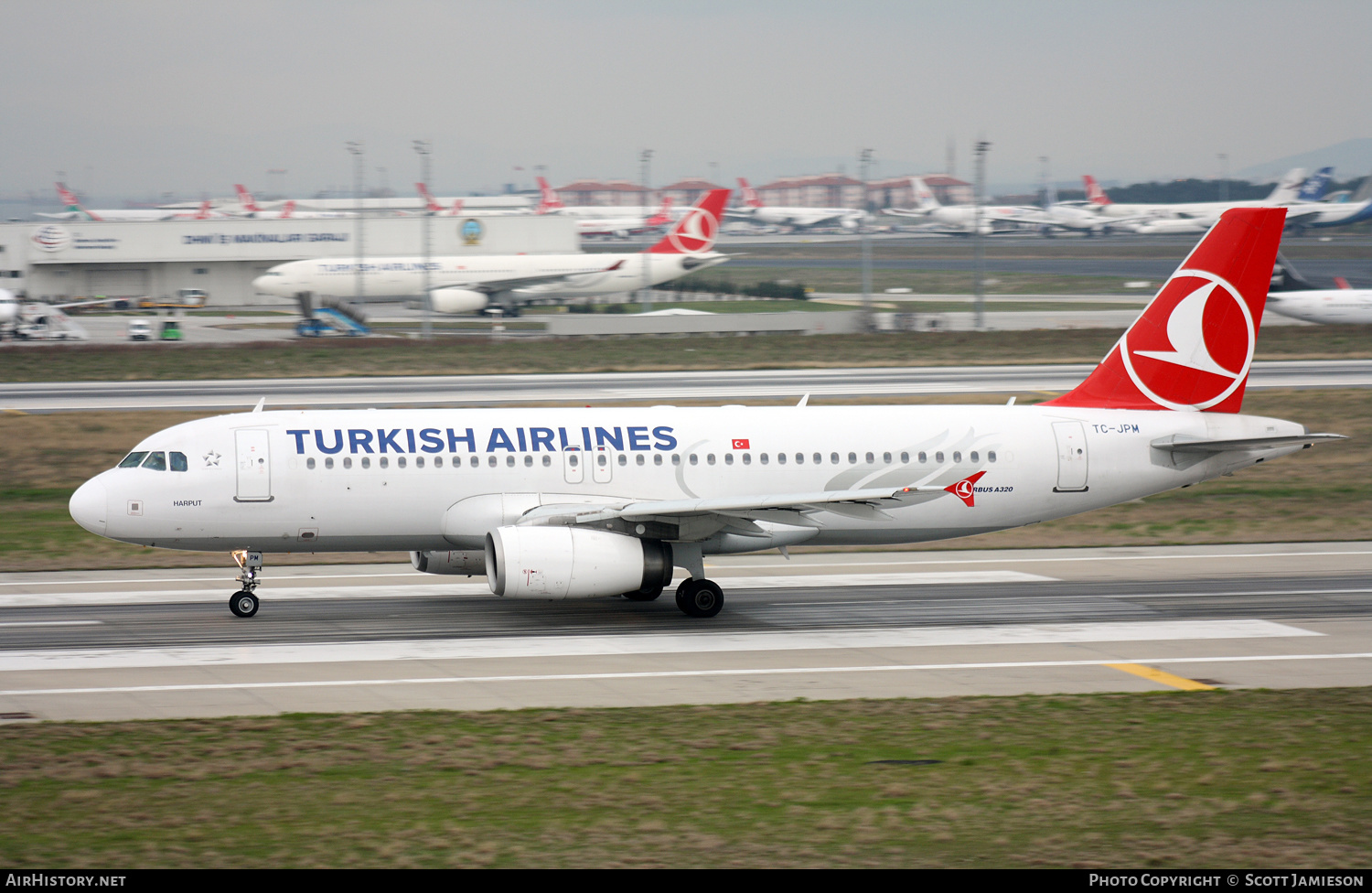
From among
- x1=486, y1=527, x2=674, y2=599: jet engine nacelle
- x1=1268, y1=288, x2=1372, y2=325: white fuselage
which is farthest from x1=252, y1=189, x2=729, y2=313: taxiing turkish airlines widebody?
x1=486, y1=527, x2=674, y2=599: jet engine nacelle

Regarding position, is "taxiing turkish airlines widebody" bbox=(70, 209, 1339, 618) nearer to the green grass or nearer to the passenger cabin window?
the passenger cabin window

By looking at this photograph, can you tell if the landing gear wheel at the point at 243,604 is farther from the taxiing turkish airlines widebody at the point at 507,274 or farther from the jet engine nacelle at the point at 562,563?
the taxiing turkish airlines widebody at the point at 507,274

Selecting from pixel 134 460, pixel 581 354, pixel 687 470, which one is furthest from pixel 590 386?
pixel 134 460

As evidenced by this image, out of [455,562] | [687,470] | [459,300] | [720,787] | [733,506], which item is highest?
[459,300]

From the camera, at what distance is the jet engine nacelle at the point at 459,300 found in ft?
327

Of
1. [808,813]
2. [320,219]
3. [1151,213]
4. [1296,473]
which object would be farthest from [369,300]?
[1151,213]

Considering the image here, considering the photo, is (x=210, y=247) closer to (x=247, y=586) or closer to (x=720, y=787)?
(x=247, y=586)

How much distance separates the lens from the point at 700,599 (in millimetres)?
25469

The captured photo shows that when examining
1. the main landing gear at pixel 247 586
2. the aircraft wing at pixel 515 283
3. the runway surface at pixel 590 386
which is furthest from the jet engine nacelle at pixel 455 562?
the aircraft wing at pixel 515 283

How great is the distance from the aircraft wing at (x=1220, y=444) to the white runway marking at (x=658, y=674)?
6.54 metres

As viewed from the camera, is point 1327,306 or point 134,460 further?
point 1327,306

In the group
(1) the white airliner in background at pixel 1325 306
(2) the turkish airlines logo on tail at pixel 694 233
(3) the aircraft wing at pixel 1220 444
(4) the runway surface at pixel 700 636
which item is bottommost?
(4) the runway surface at pixel 700 636

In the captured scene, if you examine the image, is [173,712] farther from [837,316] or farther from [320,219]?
[320,219]

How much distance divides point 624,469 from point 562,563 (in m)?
3.49
